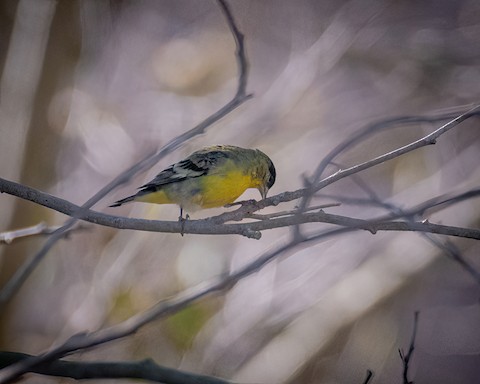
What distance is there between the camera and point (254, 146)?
5.42 metres

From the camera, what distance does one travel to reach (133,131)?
18.4ft

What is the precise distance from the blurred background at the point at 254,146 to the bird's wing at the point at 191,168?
1.37 ft

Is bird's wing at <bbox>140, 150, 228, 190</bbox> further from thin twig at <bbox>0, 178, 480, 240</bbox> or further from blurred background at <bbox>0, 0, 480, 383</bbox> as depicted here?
thin twig at <bbox>0, 178, 480, 240</bbox>

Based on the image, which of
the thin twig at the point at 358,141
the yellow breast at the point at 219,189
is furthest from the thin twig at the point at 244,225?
the yellow breast at the point at 219,189

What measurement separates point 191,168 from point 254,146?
1778 mm

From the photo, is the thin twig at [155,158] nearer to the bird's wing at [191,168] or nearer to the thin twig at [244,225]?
the thin twig at [244,225]

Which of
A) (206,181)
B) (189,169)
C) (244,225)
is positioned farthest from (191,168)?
(244,225)

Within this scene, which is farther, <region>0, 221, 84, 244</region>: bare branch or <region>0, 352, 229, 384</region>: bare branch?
<region>0, 221, 84, 244</region>: bare branch

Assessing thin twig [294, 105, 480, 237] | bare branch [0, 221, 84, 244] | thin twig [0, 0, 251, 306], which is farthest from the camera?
bare branch [0, 221, 84, 244]

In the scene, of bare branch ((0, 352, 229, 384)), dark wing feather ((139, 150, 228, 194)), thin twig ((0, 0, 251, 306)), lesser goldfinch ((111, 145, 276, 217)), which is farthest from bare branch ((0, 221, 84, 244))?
dark wing feather ((139, 150, 228, 194))

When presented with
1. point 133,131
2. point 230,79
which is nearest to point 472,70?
point 230,79

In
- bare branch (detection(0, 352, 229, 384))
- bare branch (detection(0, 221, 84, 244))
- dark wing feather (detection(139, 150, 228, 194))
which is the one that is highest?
dark wing feather (detection(139, 150, 228, 194))

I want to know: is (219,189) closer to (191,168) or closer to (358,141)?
(191,168)

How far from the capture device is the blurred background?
16.0ft
